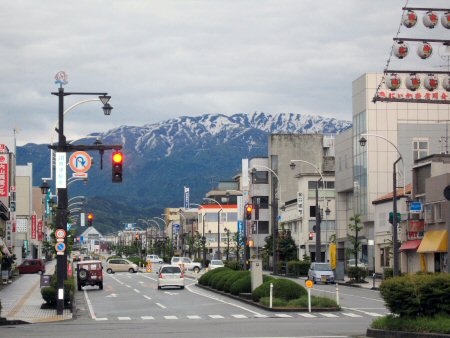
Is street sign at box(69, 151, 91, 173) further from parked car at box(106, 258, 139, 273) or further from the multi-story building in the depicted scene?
parked car at box(106, 258, 139, 273)

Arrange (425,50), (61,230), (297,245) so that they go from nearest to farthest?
(61,230), (425,50), (297,245)

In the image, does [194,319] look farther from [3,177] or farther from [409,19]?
[3,177]

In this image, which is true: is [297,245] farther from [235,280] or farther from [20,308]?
[20,308]

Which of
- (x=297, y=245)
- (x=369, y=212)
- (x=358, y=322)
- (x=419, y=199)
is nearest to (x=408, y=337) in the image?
(x=358, y=322)

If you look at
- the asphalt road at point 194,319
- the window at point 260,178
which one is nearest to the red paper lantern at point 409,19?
the asphalt road at point 194,319

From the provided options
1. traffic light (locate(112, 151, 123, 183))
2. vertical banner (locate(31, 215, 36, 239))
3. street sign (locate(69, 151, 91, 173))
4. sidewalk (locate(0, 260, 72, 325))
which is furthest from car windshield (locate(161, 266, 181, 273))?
vertical banner (locate(31, 215, 36, 239))

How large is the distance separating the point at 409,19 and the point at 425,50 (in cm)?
197

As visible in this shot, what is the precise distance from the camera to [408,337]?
2488cm

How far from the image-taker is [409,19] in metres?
51.6

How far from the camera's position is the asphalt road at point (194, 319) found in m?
29.7

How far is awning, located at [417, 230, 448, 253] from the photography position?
66.9 metres

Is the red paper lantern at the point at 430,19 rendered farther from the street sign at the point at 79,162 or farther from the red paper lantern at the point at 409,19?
the street sign at the point at 79,162

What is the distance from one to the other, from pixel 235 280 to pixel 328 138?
95.7m

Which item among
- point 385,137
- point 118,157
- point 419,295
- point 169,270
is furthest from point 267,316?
point 385,137
